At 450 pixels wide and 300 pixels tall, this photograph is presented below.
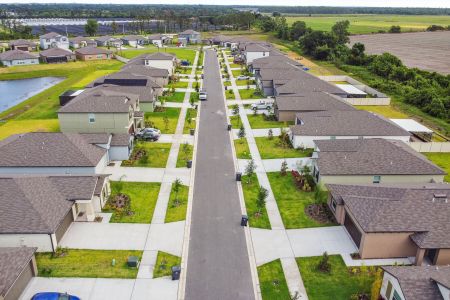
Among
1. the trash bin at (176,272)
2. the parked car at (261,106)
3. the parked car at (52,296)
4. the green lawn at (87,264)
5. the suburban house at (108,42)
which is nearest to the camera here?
the parked car at (52,296)

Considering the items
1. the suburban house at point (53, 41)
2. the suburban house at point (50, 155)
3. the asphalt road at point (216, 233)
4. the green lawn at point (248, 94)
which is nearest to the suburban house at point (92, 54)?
the suburban house at point (53, 41)

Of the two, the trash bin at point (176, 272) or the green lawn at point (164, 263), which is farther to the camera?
the green lawn at point (164, 263)

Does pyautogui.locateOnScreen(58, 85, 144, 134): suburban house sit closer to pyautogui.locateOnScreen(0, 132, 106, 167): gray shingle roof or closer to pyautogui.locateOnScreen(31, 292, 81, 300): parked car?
pyautogui.locateOnScreen(0, 132, 106, 167): gray shingle roof

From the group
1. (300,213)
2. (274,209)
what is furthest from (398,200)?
(274,209)

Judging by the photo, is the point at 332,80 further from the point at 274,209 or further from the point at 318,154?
the point at 274,209

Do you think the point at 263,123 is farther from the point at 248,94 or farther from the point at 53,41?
the point at 53,41

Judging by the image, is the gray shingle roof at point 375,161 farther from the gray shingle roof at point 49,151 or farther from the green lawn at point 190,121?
the gray shingle roof at point 49,151
